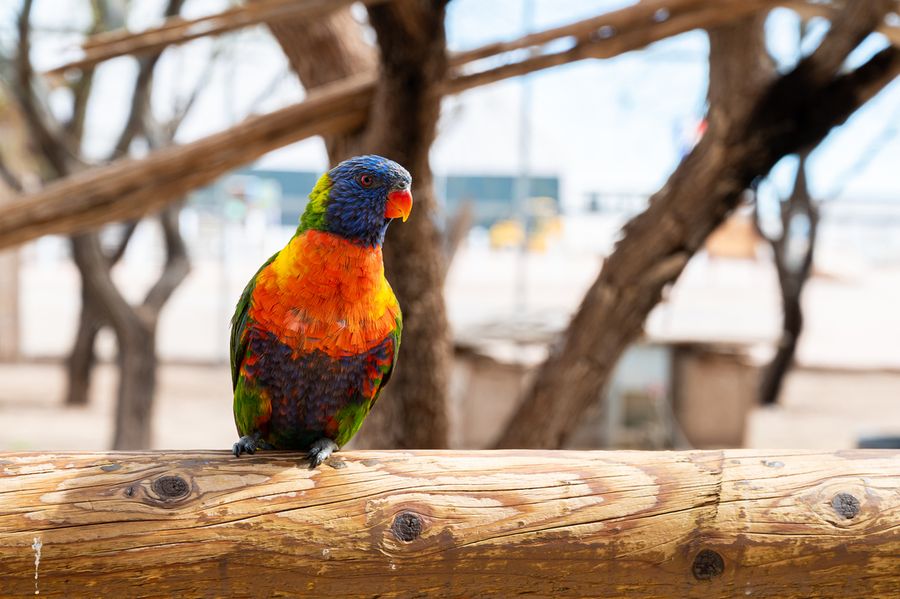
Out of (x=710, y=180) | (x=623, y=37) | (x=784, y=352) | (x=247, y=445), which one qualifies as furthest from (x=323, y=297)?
(x=784, y=352)

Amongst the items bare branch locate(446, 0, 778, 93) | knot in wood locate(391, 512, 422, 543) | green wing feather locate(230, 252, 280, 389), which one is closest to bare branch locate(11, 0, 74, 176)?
bare branch locate(446, 0, 778, 93)

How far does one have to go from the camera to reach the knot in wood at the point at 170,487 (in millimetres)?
1208

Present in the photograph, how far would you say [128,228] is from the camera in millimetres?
5625

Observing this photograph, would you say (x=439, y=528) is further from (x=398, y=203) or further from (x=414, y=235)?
(x=414, y=235)

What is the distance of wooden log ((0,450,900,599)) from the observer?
3.83ft

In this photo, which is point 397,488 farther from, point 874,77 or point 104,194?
point 874,77

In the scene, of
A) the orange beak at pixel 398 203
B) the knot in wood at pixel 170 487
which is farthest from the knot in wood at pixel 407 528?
the orange beak at pixel 398 203

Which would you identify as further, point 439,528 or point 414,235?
point 414,235

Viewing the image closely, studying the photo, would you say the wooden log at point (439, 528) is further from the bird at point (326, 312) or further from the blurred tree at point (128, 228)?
the blurred tree at point (128, 228)

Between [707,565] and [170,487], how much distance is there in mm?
781

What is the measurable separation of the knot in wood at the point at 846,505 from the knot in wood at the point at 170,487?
940mm

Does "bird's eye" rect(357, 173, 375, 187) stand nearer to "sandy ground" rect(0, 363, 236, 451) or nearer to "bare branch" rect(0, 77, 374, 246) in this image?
"bare branch" rect(0, 77, 374, 246)

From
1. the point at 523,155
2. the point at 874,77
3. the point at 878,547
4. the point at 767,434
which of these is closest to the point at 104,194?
the point at 878,547

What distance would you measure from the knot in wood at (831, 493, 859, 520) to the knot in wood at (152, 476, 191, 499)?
94 cm
